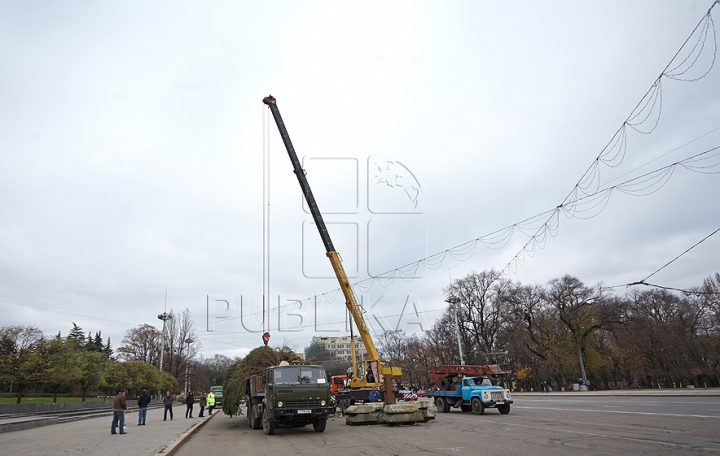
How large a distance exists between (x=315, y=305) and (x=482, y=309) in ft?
96.0

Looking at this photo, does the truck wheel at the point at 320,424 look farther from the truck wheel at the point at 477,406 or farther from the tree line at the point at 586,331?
the tree line at the point at 586,331

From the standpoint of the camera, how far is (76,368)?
33.5m

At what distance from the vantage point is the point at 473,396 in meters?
22.5

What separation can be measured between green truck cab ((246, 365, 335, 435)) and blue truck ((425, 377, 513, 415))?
956 centimetres

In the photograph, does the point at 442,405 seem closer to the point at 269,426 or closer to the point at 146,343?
the point at 269,426

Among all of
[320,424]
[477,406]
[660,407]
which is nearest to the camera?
[320,424]

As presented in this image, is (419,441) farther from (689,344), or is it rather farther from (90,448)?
(689,344)

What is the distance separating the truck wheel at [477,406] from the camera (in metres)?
21.6

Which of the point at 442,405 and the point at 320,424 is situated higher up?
the point at 320,424

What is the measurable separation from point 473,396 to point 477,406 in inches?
23.4

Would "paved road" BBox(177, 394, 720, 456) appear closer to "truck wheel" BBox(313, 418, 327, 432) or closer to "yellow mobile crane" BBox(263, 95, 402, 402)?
"truck wheel" BBox(313, 418, 327, 432)

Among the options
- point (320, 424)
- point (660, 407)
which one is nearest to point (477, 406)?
point (660, 407)

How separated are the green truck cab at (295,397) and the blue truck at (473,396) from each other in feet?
31.4

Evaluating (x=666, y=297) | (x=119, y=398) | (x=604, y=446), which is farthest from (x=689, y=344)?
(x=119, y=398)
